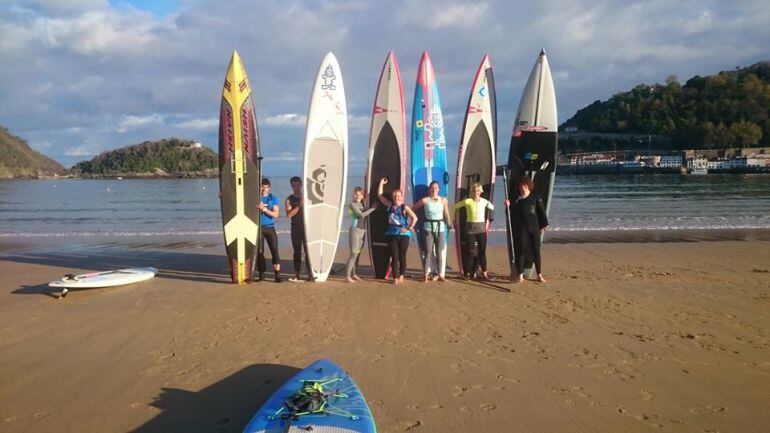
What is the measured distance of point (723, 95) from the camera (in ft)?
246

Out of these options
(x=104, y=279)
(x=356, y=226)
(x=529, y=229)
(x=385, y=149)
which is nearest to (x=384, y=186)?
(x=385, y=149)

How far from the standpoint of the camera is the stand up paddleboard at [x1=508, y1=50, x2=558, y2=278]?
22.1 feet

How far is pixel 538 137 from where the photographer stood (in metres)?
6.79

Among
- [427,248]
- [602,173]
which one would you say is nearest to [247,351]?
[427,248]

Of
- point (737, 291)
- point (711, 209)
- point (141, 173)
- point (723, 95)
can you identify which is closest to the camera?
point (737, 291)

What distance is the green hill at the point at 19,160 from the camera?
283 feet

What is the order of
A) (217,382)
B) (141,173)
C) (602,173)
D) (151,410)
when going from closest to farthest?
(151,410) → (217,382) → (602,173) → (141,173)

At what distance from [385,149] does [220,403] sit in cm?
455

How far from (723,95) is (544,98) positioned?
8620 cm

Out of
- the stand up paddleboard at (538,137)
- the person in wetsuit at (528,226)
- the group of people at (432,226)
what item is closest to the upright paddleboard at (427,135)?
the group of people at (432,226)

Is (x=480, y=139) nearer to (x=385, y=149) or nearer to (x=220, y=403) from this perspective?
(x=385, y=149)

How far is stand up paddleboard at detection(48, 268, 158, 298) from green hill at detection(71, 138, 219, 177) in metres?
82.8

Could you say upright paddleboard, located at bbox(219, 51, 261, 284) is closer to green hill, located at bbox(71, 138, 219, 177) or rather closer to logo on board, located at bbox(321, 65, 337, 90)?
logo on board, located at bbox(321, 65, 337, 90)

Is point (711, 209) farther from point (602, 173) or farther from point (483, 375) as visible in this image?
point (602, 173)
